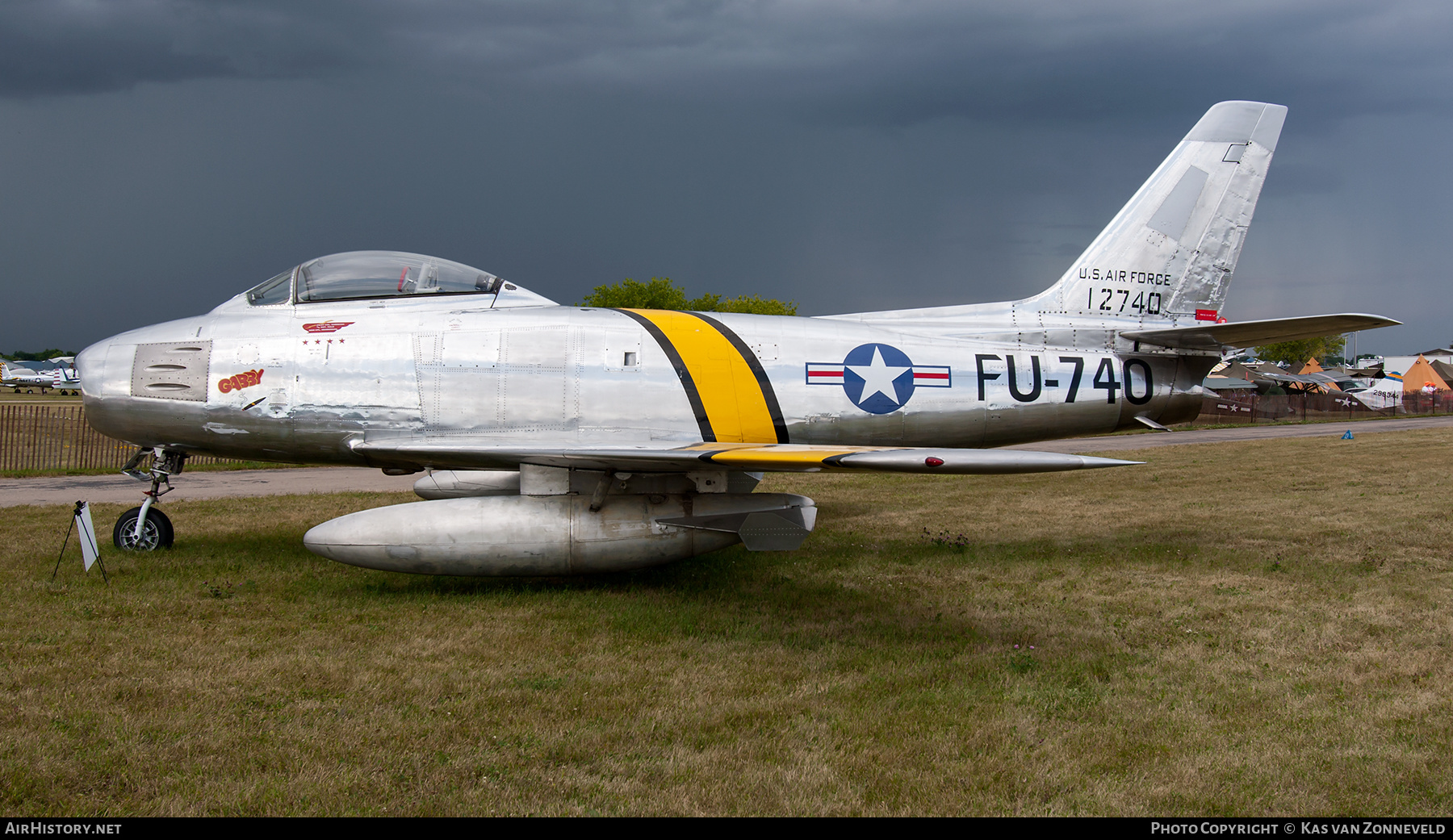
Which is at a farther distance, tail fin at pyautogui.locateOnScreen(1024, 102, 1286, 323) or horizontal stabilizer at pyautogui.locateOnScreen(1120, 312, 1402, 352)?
tail fin at pyautogui.locateOnScreen(1024, 102, 1286, 323)

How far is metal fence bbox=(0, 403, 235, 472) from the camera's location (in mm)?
17000

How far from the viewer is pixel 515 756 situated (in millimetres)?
4035

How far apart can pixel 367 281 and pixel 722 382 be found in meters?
3.47

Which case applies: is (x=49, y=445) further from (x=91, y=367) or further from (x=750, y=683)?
(x=750, y=683)

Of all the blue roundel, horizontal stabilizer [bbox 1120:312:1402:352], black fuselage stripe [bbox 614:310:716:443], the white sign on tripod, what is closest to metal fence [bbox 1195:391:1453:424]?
horizontal stabilizer [bbox 1120:312:1402:352]

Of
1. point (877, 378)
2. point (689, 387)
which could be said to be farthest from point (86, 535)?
point (877, 378)

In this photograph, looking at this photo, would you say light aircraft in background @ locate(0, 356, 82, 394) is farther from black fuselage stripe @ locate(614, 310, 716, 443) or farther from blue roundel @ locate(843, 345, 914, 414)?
blue roundel @ locate(843, 345, 914, 414)

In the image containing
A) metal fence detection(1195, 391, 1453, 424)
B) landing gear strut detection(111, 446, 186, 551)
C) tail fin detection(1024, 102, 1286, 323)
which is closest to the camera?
landing gear strut detection(111, 446, 186, 551)

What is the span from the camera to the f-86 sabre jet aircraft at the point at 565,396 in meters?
6.94

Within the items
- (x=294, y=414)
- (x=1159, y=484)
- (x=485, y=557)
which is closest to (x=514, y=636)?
(x=485, y=557)

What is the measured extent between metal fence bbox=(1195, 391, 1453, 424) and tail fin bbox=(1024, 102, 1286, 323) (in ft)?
95.9

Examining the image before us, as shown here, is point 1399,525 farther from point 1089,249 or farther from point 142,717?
point 142,717

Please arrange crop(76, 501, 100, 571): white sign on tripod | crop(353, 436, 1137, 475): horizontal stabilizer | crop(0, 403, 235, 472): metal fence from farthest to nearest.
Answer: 1. crop(0, 403, 235, 472): metal fence
2. crop(76, 501, 100, 571): white sign on tripod
3. crop(353, 436, 1137, 475): horizontal stabilizer

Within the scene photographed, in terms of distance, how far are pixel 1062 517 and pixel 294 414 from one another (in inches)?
365
